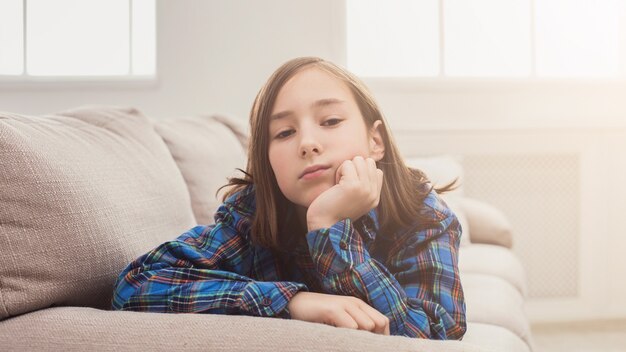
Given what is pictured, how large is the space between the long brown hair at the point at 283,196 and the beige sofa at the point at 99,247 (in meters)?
0.21

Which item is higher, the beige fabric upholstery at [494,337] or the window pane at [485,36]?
the window pane at [485,36]

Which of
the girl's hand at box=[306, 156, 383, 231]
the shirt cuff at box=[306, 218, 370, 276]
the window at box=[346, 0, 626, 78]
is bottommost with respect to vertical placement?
the shirt cuff at box=[306, 218, 370, 276]

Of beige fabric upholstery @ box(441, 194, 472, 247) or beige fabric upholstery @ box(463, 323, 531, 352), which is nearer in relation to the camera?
beige fabric upholstery @ box(463, 323, 531, 352)

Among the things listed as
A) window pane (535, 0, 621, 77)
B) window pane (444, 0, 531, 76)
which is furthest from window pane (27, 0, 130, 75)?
window pane (535, 0, 621, 77)

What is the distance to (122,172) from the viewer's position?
119 centimetres

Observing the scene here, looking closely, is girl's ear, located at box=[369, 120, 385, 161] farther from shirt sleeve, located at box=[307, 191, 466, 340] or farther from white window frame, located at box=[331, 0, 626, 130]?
white window frame, located at box=[331, 0, 626, 130]

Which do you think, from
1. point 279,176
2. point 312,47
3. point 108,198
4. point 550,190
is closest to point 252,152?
point 279,176

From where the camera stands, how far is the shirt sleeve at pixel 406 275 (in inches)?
35.2

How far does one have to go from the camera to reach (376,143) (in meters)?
1.08

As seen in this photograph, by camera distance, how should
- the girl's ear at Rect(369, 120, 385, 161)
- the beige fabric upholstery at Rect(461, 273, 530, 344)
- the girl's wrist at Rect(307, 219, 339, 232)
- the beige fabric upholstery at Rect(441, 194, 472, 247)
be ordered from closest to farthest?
the girl's wrist at Rect(307, 219, 339, 232) → the girl's ear at Rect(369, 120, 385, 161) → the beige fabric upholstery at Rect(461, 273, 530, 344) → the beige fabric upholstery at Rect(441, 194, 472, 247)

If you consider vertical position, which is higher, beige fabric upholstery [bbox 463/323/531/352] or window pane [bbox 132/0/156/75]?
window pane [bbox 132/0/156/75]

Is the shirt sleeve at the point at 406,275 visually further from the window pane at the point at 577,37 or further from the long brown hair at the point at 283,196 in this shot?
the window pane at the point at 577,37

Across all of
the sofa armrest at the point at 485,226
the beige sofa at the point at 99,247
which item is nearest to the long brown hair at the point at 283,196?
the beige sofa at the point at 99,247

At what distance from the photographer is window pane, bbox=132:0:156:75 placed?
3.21 metres
